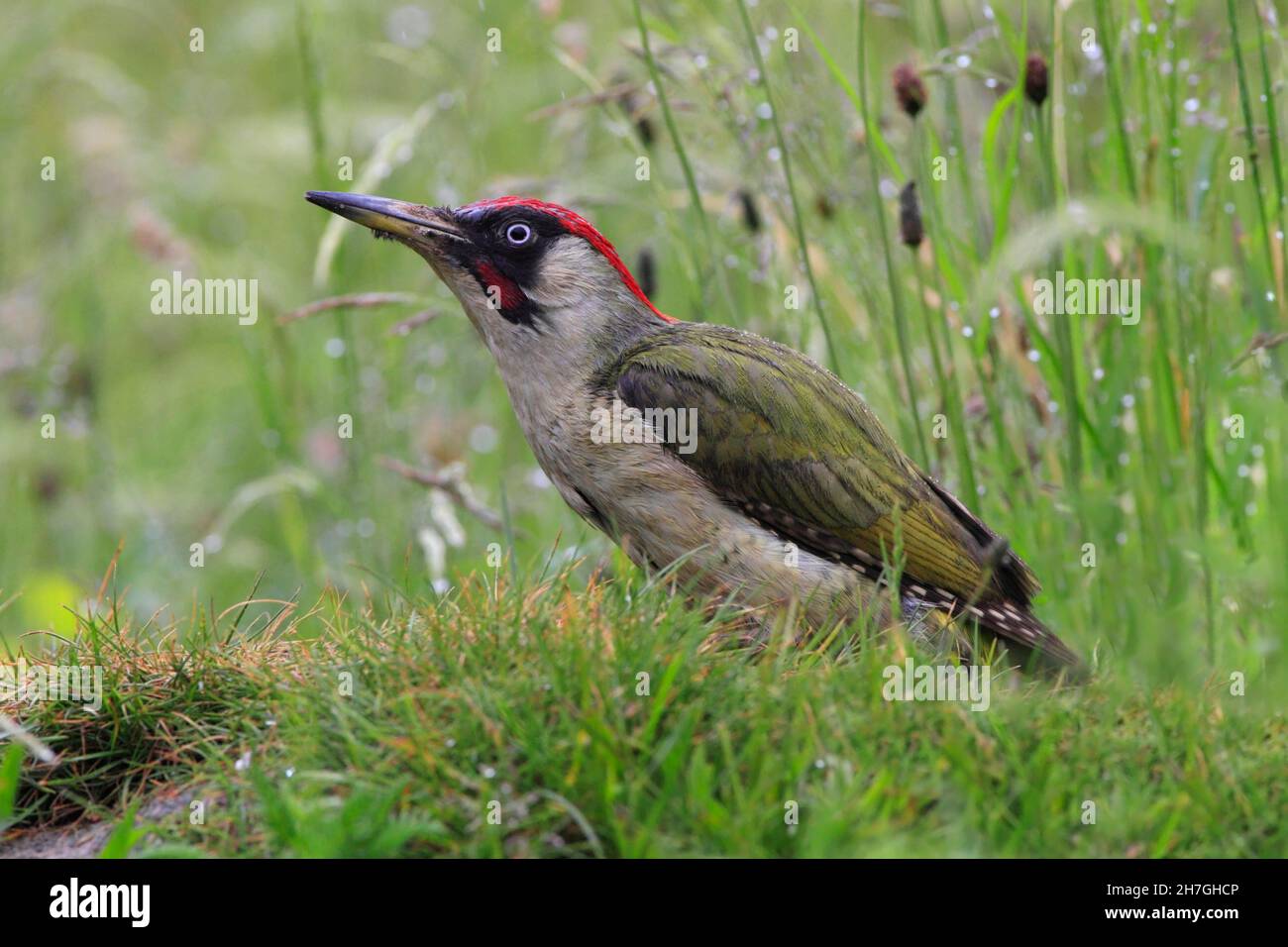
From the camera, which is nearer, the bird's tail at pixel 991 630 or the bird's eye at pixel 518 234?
the bird's tail at pixel 991 630

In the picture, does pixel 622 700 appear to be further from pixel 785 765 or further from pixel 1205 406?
pixel 1205 406

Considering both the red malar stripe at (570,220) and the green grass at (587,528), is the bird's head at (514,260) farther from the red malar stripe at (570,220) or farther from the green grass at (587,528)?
the green grass at (587,528)

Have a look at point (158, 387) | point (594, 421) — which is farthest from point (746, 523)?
point (158, 387)

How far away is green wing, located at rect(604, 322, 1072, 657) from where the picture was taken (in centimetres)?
452

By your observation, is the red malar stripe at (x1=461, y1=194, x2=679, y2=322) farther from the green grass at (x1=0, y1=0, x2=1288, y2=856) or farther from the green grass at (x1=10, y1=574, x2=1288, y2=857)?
the green grass at (x1=10, y1=574, x2=1288, y2=857)

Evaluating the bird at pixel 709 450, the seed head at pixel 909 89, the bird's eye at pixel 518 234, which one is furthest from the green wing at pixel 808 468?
the seed head at pixel 909 89

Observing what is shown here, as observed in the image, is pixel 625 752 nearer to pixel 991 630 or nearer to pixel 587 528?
pixel 991 630

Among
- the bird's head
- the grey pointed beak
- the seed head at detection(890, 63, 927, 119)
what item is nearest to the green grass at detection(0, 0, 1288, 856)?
the seed head at detection(890, 63, 927, 119)

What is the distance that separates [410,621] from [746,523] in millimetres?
1168

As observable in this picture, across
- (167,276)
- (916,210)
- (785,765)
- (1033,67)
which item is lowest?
(785,765)

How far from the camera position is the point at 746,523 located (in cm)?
449

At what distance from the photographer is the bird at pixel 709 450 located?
441cm

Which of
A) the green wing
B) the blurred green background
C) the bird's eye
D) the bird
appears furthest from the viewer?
the blurred green background

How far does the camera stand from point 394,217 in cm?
469
